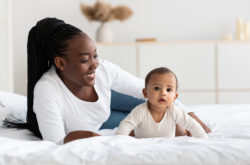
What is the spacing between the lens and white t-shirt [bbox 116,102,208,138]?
1348mm

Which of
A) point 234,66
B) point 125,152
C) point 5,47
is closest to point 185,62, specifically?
point 234,66

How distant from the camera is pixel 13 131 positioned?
5.09ft

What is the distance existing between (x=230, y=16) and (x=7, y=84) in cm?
250

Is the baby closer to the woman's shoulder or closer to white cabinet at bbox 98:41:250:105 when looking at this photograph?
the woman's shoulder

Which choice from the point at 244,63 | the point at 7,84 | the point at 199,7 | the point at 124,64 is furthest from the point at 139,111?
the point at 199,7

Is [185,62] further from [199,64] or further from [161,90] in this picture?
[161,90]

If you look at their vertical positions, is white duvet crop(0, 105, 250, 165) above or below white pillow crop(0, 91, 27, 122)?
above

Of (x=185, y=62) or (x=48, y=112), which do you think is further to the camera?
(x=185, y=62)

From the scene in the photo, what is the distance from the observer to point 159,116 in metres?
1.40

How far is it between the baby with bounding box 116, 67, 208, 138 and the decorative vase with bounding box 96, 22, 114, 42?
259 cm

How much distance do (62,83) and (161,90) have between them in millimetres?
378

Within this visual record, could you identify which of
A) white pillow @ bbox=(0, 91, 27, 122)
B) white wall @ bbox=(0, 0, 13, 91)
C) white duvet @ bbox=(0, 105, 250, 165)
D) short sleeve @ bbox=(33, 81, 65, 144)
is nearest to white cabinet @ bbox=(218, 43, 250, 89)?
white wall @ bbox=(0, 0, 13, 91)

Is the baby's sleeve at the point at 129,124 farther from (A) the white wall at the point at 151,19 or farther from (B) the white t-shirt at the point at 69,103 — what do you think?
(A) the white wall at the point at 151,19

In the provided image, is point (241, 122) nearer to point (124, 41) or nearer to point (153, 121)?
point (153, 121)
